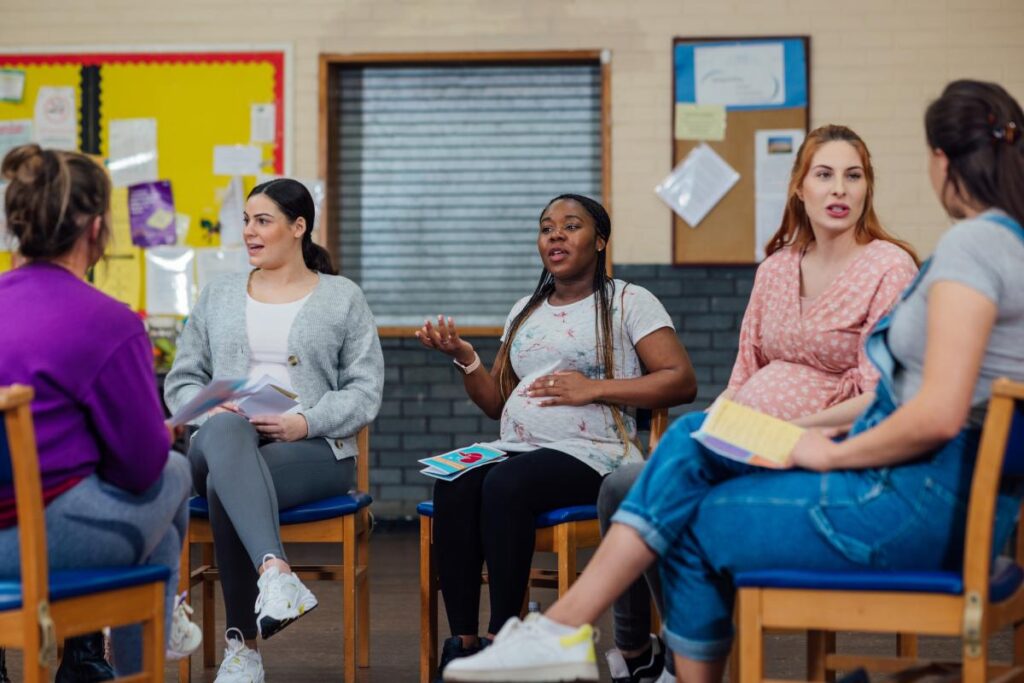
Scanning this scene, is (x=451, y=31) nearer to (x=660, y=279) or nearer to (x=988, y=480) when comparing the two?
(x=660, y=279)

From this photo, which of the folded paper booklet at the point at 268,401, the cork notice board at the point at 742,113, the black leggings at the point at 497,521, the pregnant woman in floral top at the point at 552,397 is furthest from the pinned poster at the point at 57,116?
the black leggings at the point at 497,521

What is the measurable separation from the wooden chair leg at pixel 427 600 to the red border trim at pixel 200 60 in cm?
291

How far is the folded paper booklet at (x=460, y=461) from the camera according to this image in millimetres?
2752

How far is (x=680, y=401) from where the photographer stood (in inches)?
116

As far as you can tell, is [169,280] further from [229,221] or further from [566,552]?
[566,552]

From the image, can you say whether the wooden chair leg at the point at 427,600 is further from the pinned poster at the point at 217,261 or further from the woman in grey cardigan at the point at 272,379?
the pinned poster at the point at 217,261

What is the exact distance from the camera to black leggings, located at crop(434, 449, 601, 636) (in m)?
2.65

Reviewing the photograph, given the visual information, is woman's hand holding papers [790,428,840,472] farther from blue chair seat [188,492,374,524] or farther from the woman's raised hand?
blue chair seat [188,492,374,524]

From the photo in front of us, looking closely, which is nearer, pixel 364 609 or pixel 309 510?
pixel 309 510

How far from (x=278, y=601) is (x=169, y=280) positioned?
10.4 feet

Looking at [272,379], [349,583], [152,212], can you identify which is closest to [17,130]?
[152,212]

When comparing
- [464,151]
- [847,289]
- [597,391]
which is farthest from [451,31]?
[847,289]

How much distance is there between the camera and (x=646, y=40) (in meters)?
5.30

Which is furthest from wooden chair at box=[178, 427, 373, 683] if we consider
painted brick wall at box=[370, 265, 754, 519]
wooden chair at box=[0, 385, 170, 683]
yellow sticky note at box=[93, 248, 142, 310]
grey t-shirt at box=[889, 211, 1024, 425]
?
yellow sticky note at box=[93, 248, 142, 310]
